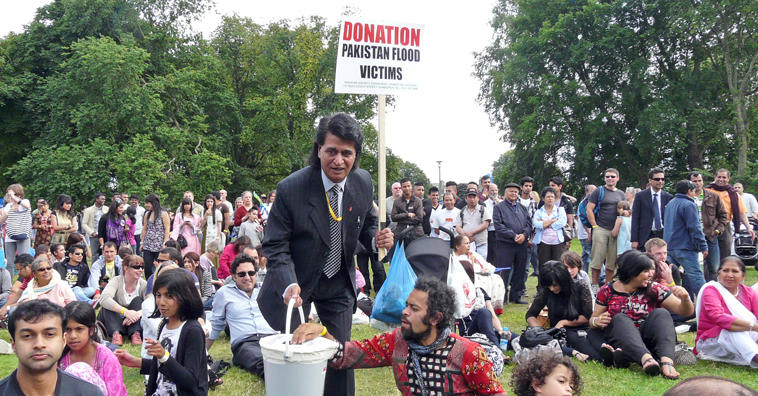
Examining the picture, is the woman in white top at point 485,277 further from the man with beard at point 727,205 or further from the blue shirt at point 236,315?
the man with beard at point 727,205

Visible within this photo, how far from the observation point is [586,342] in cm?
559

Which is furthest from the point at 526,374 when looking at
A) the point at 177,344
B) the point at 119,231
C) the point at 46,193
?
the point at 46,193

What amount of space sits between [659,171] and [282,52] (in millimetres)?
25715

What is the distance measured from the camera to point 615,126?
84.9ft

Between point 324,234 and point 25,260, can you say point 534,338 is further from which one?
point 25,260

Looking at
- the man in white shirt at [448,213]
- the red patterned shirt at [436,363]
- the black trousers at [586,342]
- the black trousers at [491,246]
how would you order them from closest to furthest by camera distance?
the red patterned shirt at [436,363] < the black trousers at [586,342] < the black trousers at [491,246] < the man in white shirt at [448,213]

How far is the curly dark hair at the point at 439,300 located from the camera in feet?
9.04

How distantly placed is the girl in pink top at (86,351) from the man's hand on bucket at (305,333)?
1717 mm

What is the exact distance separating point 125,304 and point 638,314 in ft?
18.6

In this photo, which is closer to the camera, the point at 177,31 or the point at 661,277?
the point at 661,277

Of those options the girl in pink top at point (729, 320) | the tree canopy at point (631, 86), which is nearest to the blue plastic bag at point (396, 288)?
the girl in pink top at point (729, 320)

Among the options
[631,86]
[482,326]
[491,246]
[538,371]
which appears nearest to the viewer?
[538,371]

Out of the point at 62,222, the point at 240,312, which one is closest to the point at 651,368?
the point at 240,312

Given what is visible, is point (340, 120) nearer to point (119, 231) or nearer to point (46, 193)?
point (119, 231)
